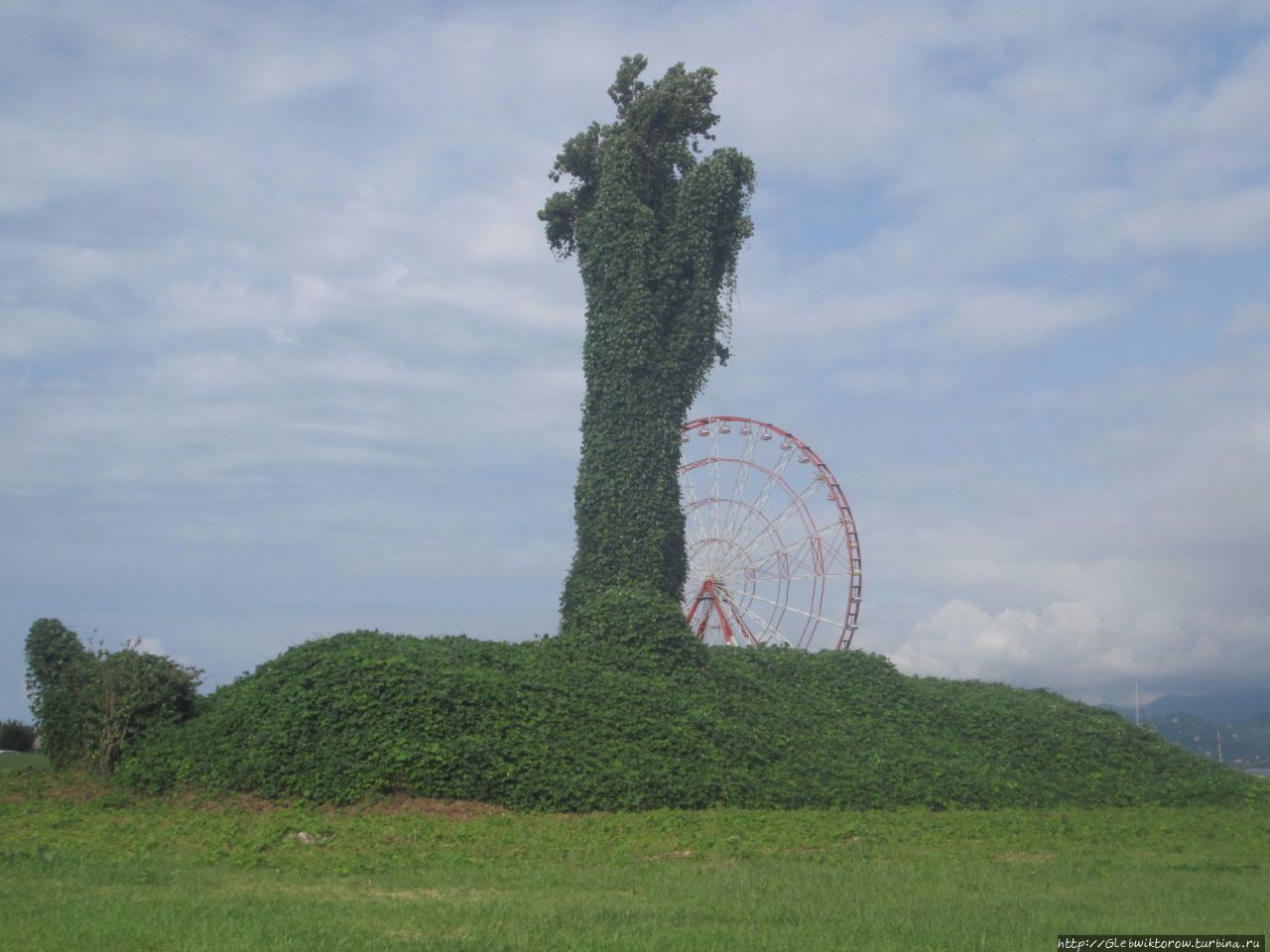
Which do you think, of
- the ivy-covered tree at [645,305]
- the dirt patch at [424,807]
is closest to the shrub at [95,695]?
the dirt patch at [424,807]

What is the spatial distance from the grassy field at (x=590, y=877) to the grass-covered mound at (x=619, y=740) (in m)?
0.49

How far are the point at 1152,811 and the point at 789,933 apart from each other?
9.53 m

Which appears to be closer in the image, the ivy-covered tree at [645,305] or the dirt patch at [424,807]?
the dirt patch at [424,807]

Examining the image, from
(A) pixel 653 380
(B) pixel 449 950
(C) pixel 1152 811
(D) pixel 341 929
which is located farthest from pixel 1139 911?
(A) pixel 653 380

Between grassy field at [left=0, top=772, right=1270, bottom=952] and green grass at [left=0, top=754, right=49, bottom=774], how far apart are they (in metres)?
0.81

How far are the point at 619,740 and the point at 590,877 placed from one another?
4612 mm

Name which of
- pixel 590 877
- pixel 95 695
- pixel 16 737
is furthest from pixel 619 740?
pixel 16 737

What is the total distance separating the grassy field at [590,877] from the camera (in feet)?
21.4

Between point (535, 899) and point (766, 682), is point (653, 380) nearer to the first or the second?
point (766, 682)

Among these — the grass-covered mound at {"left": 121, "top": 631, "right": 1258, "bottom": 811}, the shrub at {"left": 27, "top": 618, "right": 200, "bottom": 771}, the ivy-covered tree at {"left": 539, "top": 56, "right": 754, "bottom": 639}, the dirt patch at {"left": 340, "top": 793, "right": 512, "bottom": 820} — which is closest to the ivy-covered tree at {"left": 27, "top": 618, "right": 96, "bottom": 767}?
the shrub at {"left": 27, "top": 618, "right": 200, "bottom": 771}

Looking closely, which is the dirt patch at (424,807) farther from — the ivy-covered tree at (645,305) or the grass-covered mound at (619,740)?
the ivy-covered tree at (645,305)

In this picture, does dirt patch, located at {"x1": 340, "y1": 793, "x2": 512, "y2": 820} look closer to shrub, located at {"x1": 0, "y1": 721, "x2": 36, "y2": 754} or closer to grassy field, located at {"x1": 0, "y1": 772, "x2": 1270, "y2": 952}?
grassy field, located at {"x1": 0, "y1": 772, "x2": 1270, "y2": 952}

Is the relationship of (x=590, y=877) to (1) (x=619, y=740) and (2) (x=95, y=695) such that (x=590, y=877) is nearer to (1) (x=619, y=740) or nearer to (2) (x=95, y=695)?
(1) (x=619, y=740)

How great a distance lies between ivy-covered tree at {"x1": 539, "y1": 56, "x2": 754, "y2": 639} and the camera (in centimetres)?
1969
